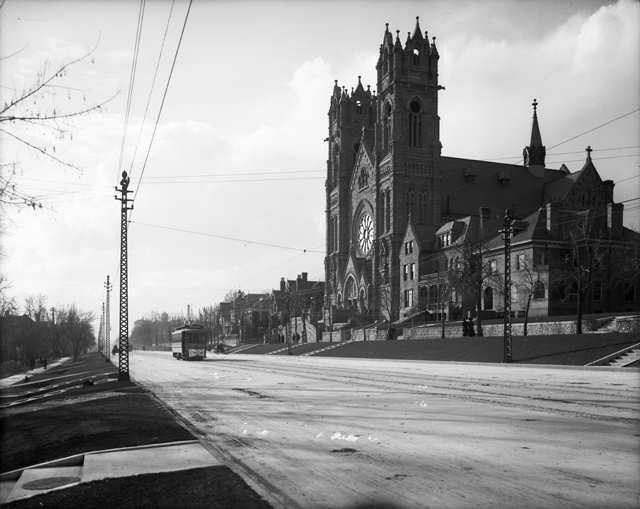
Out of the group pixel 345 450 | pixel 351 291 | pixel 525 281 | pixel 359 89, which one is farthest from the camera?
pixel 359 89

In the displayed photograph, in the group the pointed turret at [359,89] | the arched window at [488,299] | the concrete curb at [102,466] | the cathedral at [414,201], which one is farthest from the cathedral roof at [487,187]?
the concrete curb at [102,466]

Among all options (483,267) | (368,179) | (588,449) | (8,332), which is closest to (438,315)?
(483,267)

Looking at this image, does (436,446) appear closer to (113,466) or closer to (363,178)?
(113,466)

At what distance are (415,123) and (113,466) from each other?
8098 cm

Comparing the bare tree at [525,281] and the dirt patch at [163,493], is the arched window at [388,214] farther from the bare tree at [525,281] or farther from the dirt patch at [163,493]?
the dirt patch at [163,493]

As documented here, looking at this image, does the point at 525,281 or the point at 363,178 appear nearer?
the point at 525,281

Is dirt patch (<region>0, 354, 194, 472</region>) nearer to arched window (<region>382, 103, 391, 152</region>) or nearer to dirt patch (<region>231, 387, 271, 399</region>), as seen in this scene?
dirt patch (<region>231, 387, 271, 399</region>)

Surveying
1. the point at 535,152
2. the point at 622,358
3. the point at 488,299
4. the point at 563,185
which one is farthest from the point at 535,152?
the point at 622,358

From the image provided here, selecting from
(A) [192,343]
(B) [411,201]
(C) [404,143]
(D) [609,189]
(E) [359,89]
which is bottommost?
(A) [192,343]

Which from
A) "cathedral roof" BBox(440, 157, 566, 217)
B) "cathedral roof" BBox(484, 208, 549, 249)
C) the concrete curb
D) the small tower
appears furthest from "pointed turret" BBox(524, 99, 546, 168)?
the concrete curb

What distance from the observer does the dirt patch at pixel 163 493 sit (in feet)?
20.0

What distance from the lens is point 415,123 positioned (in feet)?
277

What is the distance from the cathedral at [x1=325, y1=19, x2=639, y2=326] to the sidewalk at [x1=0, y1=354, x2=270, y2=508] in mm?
51428

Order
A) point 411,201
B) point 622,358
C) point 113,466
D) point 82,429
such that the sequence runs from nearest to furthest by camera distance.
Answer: point 113,466
point 82,429
point 622,358
point 411,201
